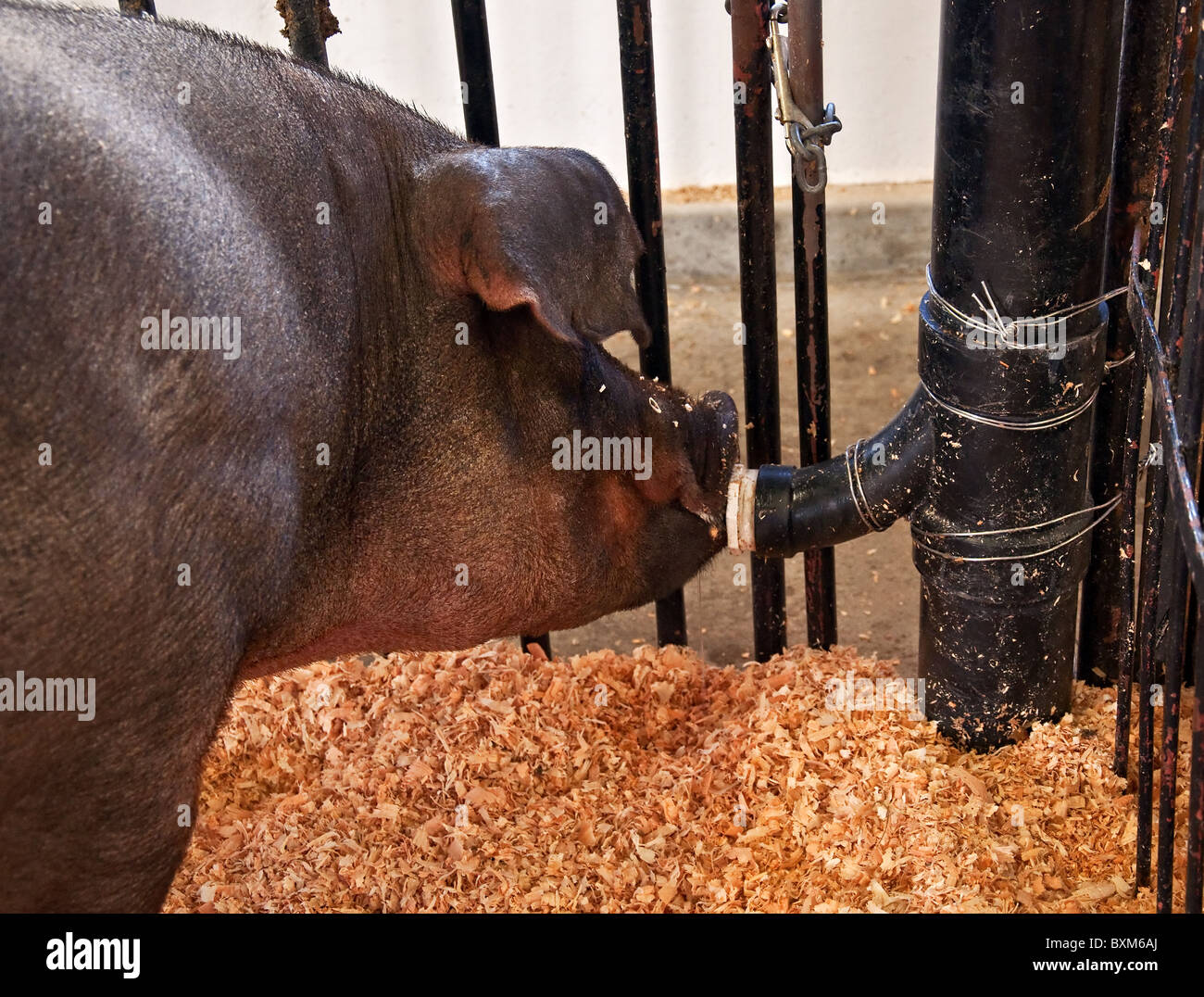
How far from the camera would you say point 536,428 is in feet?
9.59

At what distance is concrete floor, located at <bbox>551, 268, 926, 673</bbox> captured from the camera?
16.0ft

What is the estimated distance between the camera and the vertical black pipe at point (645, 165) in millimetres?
3385

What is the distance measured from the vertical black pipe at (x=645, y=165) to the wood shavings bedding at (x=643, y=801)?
1.00 metres

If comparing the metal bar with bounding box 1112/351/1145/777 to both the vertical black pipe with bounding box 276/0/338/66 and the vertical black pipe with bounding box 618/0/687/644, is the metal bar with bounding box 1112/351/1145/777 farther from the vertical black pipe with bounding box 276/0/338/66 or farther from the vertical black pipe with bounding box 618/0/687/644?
the vertical black pipe with bounding box 276/0/338/66

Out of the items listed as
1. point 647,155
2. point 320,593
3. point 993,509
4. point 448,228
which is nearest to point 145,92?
point 448,228

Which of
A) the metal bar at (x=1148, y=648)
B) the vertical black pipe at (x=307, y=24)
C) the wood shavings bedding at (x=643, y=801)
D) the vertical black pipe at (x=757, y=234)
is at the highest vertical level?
the vertical black pipe at (x=307, y=24)

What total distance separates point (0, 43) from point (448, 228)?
0.88m

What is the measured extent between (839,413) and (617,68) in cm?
311

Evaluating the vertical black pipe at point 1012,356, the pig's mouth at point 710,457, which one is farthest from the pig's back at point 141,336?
the vertical black pipe at point 1012,356

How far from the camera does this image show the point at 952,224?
289 centimetres

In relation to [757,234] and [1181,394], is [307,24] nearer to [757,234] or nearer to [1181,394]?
[757,234]

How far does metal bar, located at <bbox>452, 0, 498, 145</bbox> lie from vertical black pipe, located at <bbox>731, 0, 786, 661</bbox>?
67cm

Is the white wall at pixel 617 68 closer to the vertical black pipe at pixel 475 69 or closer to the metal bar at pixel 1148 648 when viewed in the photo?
the vertical black pipe at pixel 475 69

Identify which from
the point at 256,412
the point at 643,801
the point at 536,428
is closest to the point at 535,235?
the point at 536,428
